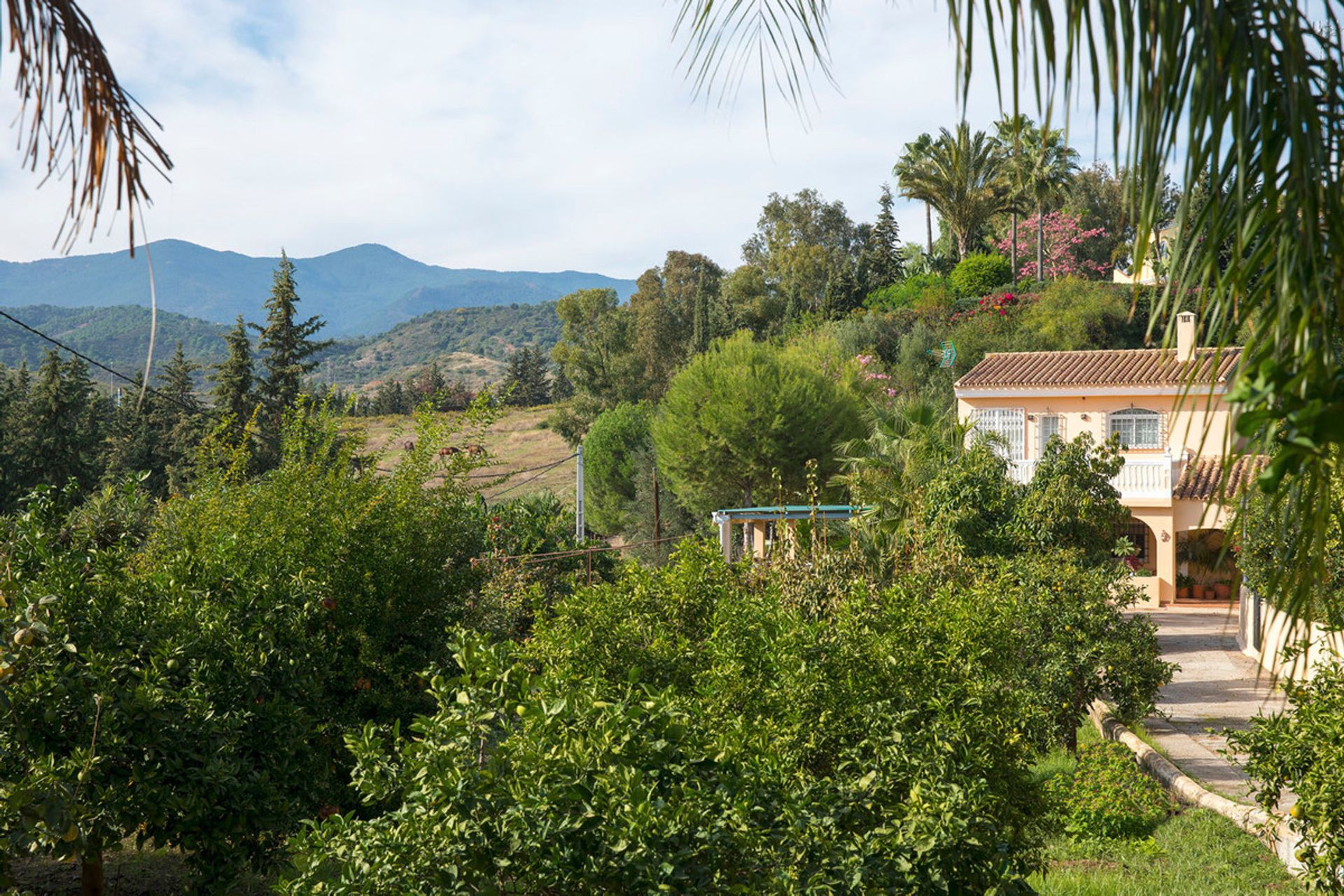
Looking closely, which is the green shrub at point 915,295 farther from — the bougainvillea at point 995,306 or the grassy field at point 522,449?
the grassy field at point 522,449

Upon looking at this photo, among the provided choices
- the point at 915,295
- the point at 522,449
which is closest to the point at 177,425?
the point at 522,449

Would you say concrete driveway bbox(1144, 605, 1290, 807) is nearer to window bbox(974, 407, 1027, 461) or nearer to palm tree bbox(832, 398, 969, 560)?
palm tree bbox(832, 398, 969, 560)

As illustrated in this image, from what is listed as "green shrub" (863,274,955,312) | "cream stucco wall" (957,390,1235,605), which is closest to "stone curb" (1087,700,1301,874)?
"cream stucco wall" (957,390,1235,605)

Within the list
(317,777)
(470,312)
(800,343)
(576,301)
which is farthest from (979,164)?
(470,312)

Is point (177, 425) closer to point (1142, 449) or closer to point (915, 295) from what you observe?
point (915, 295)

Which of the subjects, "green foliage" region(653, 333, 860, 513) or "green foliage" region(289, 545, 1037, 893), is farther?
"green foliage" region(653, 333, 860, 513)

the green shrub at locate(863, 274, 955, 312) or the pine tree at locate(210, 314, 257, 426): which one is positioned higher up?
the green shrub at locate(863, 274, 955, 312)

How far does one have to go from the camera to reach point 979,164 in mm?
44094

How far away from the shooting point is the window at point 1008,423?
2566cm

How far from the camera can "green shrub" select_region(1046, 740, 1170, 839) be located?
829cm

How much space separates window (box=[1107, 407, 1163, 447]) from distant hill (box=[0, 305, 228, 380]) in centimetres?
8205

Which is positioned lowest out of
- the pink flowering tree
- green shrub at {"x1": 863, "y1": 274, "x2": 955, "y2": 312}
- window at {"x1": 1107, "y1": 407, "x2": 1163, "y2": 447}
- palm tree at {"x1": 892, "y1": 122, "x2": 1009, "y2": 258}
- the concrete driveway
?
the concrete driveway

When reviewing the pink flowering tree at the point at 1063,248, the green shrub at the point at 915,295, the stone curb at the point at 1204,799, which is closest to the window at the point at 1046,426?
the green shrub at the point at 915,295

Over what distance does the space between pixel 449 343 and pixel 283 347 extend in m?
100
